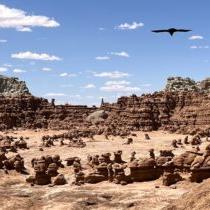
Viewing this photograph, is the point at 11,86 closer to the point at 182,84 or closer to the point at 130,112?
the point at 182,84

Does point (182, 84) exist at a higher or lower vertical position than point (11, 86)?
lower

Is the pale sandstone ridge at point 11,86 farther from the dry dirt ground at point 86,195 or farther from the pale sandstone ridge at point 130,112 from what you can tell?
the dry dirt ground at point 86,195

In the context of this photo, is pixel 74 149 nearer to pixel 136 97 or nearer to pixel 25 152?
pixel 25 152

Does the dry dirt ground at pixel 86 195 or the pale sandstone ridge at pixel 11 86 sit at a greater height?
the pale sandstone ridge at pixel 11 86

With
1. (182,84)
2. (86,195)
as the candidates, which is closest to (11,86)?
(182,84)

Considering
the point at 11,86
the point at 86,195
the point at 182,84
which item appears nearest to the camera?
the point at 86,195

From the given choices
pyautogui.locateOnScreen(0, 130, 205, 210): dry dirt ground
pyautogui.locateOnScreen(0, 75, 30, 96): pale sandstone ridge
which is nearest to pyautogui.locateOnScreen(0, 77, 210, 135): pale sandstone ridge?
pyautogui.locateOnScreen(0, 75, 30, 96): pale sandstone ridge

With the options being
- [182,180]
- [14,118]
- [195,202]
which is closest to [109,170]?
[182,180]

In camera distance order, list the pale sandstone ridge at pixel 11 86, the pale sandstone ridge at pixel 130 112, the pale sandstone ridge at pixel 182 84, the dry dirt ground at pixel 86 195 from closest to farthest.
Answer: the dry dirt ground at pixel 86 195
the pale sandstone ridge at pixel 130 112
the pale sandstone ridge at pixel 182 84
the pale sandstone ridge at pixel 11 86

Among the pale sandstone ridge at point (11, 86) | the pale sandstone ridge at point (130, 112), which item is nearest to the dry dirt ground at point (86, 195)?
the pale sandstone ridge at point (130, 112)

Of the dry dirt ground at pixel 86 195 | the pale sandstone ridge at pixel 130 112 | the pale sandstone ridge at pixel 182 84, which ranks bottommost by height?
the dry dirt ground at pixel 86 195

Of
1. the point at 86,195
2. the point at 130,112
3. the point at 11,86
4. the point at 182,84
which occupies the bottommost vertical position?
the point at 86,195

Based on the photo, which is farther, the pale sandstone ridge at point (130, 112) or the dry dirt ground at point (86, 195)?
the pale sandstone ridge at point (130, 112)

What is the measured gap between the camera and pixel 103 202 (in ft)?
122
